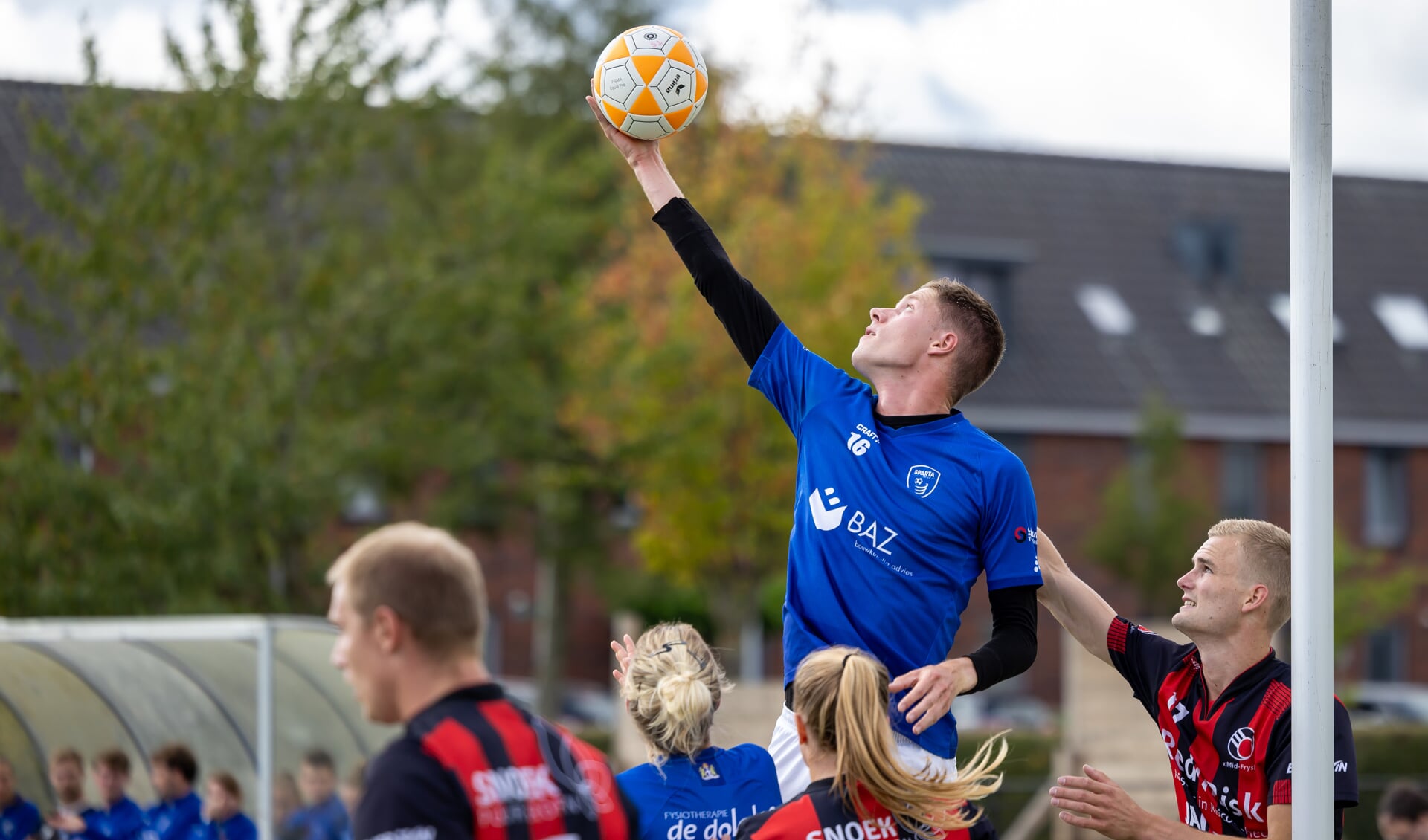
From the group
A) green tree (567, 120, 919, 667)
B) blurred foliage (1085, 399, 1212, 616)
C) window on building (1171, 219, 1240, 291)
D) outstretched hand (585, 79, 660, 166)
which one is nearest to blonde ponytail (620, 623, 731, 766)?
outstretched hand (585, 79, 660, 166)

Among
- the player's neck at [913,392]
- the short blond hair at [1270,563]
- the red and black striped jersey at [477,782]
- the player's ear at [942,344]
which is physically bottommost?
the red and black striped jersey at [477,782]

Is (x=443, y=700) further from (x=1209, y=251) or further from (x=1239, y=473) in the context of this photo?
(x=1209, y=251)

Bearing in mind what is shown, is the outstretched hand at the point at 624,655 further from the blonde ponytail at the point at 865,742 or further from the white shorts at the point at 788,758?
the blonde ponytail at the point at 865,742

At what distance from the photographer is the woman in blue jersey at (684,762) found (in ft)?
15.8

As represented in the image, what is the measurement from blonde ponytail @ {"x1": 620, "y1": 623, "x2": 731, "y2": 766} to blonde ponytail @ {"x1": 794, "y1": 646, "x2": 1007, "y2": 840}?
27.2 inches

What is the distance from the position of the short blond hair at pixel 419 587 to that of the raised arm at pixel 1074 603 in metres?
2.60

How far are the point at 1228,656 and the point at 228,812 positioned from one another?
904cm

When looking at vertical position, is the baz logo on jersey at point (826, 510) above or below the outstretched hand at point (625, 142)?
below

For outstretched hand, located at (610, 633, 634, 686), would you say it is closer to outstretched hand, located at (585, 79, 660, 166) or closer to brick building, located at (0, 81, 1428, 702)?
outstretched hand, located at (585, 79, 660, 166)

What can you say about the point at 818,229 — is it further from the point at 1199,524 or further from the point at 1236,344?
the point at 1236,344

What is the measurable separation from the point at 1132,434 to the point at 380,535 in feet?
109

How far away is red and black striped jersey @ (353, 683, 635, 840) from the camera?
312cm

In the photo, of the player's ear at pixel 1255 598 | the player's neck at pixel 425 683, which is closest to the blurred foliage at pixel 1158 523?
the player's ear at pixel 1255 598

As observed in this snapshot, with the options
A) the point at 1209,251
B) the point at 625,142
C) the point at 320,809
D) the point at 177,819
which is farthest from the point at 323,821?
the point at 1209,251
